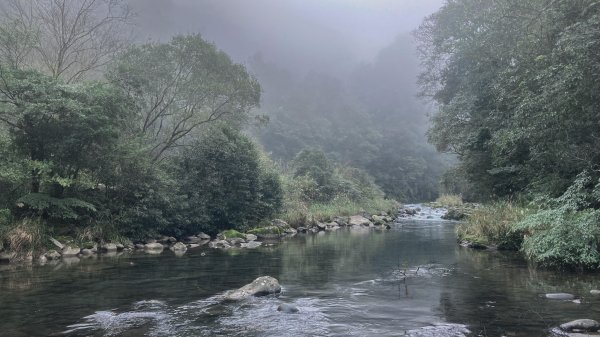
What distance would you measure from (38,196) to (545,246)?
18.8 metres

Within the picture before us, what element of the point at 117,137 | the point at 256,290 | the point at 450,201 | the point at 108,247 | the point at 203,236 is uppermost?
the point at 117,137

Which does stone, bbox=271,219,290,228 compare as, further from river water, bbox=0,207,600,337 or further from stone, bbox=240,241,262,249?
river water, bbox=0,207,600,337

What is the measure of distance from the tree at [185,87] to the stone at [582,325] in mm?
22837

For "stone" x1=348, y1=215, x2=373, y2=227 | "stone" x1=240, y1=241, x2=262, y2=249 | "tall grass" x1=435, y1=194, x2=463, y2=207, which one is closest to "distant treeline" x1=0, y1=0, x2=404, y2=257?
"stone" x1=348, y1=215, x2=373, y2=227

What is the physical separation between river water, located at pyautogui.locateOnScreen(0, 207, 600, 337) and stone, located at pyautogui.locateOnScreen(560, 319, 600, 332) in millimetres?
278

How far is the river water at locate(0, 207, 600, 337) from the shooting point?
7.85 m

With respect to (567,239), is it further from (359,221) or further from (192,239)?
(359,221)

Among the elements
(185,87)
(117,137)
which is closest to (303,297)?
(117,137)

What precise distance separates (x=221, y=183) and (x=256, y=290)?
55.1 ft

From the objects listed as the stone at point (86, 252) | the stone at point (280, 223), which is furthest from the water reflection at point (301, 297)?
the stone at point (280, 223)

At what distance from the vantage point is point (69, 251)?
59.9ft

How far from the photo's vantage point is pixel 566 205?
12617 mm

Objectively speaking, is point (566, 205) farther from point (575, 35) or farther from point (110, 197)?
point (110, 197)

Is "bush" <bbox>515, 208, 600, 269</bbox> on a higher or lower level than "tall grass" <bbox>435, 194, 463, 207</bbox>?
lower
